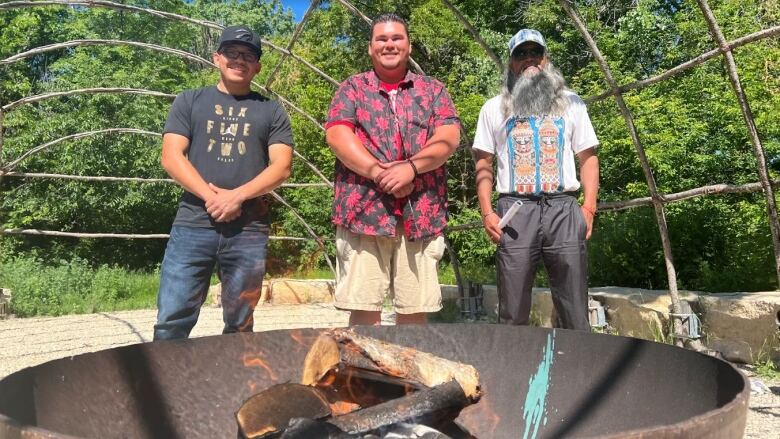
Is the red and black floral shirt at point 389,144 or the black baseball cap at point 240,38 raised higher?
the black baseball cap at point 240,38

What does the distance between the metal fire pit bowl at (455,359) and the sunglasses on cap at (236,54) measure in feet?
4.44

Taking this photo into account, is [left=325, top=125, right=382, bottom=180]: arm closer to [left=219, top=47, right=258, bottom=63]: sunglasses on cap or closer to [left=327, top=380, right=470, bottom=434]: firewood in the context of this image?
[left=219, top=47, right=258, bottom=63]: sunglasses on cap

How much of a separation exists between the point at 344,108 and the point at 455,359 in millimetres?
1198

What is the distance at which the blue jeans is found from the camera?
113 inches

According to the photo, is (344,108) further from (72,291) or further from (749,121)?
(72,291)

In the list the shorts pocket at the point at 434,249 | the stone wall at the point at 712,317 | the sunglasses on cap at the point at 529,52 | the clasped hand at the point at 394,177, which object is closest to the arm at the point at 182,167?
the clasped hand at the point at 394,177

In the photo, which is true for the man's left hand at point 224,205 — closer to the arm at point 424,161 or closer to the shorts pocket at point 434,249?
the arm at point 424,161

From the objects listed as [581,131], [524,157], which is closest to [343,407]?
[524,157]

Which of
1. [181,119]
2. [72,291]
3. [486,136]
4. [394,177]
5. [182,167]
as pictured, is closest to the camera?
[394,177]

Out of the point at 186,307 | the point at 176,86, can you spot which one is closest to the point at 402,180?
the point at 186,307

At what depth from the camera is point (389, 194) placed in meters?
2.86

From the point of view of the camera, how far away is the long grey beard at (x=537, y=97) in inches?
119

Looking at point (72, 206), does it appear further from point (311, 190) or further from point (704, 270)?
point (704, 270)

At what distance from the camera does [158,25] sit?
19.1 m
